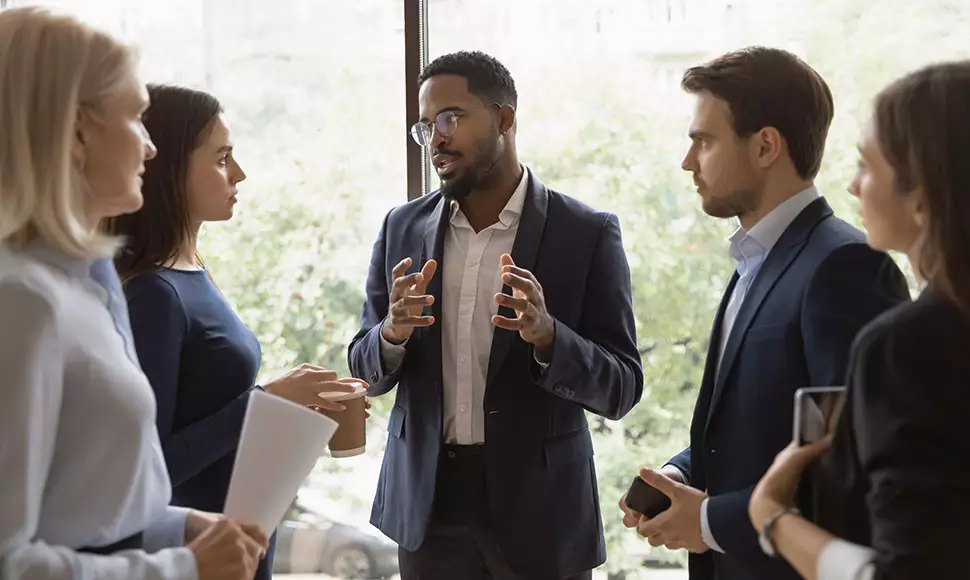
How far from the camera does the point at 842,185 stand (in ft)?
8.98

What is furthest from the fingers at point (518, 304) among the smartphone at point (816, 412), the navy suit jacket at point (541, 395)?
the smartphone at point (816, 412)

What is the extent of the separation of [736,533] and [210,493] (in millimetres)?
1067

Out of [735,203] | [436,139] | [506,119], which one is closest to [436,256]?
[436,139]

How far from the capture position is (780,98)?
6.01 feet

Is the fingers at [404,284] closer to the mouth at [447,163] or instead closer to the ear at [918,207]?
the mouth at [447,163]

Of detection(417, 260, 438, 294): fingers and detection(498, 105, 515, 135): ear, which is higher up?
detection(498, 105, 515, 135): ear

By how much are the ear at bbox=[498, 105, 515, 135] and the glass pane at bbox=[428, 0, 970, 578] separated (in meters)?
0.51

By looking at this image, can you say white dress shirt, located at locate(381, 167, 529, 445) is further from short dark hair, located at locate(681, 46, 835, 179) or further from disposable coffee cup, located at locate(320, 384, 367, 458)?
short dark hair, located at locate(681, 46, 835, 179)

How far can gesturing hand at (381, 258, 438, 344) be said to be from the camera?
2.12m

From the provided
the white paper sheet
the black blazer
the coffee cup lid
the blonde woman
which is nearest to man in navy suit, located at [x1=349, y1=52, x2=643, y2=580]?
the coffee cup lid

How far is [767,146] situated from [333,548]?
208cm

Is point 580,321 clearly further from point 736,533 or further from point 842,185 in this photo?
point 842,185

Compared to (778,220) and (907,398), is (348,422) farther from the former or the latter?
(907,398)

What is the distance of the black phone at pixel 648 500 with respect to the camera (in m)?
1.80
